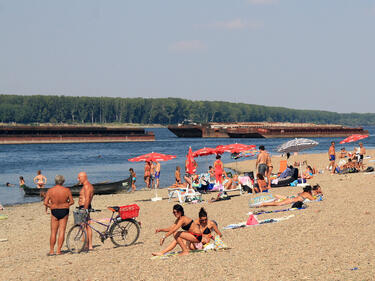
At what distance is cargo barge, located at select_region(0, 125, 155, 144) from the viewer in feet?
314

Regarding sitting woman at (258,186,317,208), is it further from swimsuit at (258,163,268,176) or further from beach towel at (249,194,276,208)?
swimsuit at (258,163,268,176)

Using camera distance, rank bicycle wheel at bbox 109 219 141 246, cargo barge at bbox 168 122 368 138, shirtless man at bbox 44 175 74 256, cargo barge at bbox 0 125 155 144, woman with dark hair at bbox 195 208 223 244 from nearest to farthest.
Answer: woman with dark hair at bbox 195 208 223 244 → shirtless man at bbox 44 175 74 256 → bicycle wheel at bbox 109 219 141 246 → cargo barge at bbox 0 125 155 144 → cargo barge at bbox 168 122 368 138

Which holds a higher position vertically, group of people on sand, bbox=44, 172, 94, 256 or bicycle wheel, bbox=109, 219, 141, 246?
group of people on sand, bbox=44, 172, 94, 256

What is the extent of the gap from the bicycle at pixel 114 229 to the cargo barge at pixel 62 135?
87.7 metres

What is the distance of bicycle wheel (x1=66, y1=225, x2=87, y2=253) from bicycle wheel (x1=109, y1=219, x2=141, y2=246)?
0.63 meters

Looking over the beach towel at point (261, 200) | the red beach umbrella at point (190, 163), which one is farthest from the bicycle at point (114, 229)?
the red beach umbrella at point (190, 163)

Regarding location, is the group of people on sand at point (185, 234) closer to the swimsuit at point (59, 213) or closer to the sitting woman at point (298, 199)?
the swimsuit at point (59, 213)

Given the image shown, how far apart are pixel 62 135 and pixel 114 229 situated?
89.8 metres

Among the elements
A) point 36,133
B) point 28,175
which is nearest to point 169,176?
point 28,175

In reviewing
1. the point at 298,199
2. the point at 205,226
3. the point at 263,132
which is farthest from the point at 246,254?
the point at 263,132

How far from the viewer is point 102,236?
11414mm

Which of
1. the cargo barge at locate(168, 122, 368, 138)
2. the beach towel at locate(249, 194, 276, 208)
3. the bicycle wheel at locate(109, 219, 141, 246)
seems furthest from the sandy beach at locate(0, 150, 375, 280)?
the cargo barge at locate(168, 122, 368, 138)

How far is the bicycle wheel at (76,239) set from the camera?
36.0ft

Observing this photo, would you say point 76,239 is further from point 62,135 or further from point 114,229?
point 62,135
